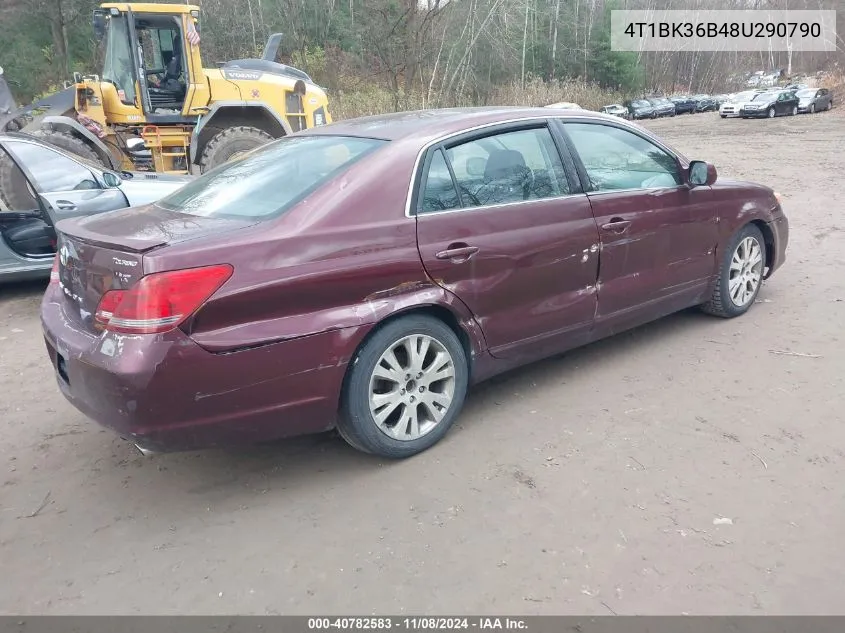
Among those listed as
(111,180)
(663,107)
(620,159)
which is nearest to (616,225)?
(620,159)

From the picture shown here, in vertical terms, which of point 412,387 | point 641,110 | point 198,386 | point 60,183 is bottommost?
point 412,387

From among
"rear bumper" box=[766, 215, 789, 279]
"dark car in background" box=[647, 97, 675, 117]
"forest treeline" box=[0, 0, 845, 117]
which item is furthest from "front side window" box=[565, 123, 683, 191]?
"dark car in background" box=[647, 97, 675, 117]

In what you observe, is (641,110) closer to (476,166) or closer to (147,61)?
(147,61)

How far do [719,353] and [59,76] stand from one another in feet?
122

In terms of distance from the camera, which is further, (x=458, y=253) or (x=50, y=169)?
(x=50, y=169)

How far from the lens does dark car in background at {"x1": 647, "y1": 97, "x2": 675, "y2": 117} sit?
43500mm

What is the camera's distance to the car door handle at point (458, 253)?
3.36m

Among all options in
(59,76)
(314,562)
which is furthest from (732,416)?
(59,76)

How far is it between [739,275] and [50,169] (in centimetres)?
589

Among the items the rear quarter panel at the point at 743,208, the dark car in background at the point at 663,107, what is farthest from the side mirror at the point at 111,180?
the dark car in background at the point at 663,107

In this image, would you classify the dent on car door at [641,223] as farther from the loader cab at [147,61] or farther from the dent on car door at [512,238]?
the loader cab at [147,61]

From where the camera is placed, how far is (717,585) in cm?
246

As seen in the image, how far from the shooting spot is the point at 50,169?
627cm

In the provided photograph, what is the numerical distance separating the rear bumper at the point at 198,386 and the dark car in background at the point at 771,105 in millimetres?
35099
